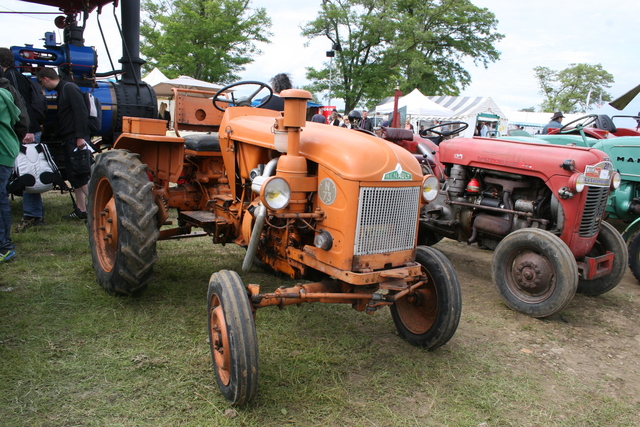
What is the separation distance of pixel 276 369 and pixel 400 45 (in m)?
27.8

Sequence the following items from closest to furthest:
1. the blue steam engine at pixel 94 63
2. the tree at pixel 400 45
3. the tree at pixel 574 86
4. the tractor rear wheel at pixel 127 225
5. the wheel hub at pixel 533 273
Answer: the tractor rear wheel at pixel 127 225 < the wheel hub at pixel 533 273 < the blue steam engine at pixel 94 63 < the tree at pixel 400 45 < the tree at pixel 574 86

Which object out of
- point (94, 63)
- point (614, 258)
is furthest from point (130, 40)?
point (614, 258)

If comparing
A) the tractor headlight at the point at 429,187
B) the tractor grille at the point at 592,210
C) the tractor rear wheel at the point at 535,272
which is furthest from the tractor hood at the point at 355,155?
the tractor grille at the point at 592,210

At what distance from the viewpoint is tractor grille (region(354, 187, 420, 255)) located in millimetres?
2482

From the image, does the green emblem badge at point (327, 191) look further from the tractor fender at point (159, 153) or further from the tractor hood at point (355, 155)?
the tractor fender at point (159, 153)

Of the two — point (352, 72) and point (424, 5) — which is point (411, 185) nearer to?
point (352, 72)

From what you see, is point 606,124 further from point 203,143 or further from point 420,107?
point 420,107

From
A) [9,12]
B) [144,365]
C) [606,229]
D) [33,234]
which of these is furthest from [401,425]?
[9,12]

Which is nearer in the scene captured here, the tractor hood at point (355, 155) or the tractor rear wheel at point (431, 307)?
the tractor hood at point (355, 155)

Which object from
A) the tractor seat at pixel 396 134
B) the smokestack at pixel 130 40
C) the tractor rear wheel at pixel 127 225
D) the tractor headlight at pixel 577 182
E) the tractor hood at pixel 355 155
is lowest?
the tractor rear wheel at pixel 127 225

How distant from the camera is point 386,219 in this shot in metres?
2.58

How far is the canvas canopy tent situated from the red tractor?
1465cm

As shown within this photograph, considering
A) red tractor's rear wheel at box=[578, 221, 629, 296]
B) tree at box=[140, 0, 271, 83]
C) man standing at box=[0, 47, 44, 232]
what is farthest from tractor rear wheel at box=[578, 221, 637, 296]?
tree at box=[140, 0, 271, 83]

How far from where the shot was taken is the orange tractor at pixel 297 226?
2.44 meters
